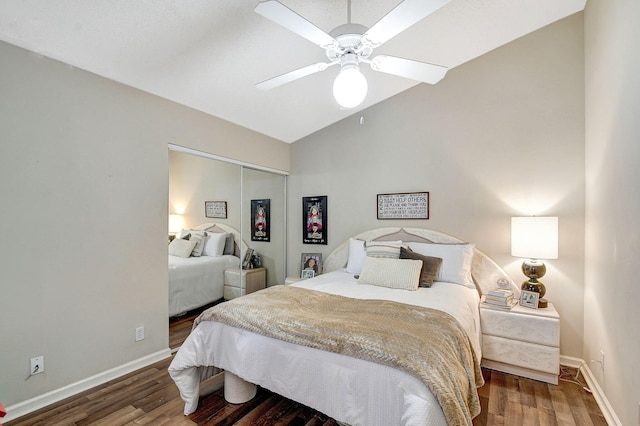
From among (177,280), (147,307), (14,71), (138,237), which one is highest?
(14,71)

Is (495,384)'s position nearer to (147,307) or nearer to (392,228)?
(392,228)

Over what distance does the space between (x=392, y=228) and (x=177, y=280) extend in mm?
2415

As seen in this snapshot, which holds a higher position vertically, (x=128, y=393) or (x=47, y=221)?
(x=47, y=221)

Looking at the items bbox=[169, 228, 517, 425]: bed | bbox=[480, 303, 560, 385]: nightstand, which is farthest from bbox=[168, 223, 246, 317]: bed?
bbox=[480, 303, 560, 385]: nightstand

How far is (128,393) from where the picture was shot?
227cm

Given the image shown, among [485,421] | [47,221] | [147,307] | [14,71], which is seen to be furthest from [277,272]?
[14,71]

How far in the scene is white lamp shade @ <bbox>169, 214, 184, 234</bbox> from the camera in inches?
117

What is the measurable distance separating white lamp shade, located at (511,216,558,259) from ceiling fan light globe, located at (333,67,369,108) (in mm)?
1909

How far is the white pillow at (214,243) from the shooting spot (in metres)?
3.28

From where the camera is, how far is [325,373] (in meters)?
1.56

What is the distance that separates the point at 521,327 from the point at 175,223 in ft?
10.7

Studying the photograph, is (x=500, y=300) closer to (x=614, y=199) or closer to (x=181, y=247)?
(x=614, y=199)

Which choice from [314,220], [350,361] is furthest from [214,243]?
[350,361]

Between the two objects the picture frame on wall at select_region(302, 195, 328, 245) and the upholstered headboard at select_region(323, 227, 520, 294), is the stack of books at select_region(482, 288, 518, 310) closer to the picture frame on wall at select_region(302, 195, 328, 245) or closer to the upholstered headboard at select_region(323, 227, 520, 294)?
the upholstered headboard at select_region(323, 227, 520, 294)
